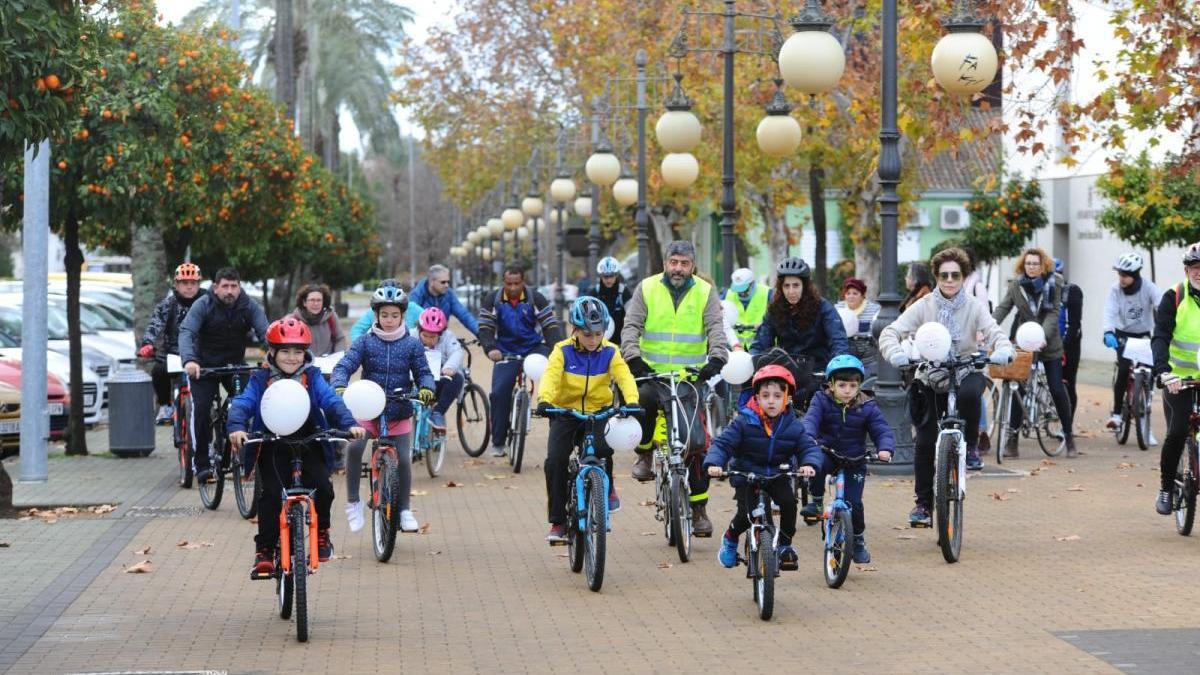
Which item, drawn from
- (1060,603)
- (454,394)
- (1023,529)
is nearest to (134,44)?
(454,394)

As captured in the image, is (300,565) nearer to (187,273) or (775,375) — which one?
(775,375)

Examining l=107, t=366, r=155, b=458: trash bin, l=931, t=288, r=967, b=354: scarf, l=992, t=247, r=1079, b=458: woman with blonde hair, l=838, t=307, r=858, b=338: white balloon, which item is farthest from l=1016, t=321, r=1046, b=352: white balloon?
l=107, t=366, r=155, b=458: trash bin

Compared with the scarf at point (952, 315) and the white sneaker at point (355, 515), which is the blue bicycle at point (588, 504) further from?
the scarf at point (952, 315)

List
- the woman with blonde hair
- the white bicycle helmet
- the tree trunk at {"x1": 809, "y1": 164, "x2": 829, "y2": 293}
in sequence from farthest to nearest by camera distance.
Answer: the tree trunk at {"x1": 809, "y1": 164, "x2": 829, "y2": 293}, the white bicycle helmet, the woman with blonde hair

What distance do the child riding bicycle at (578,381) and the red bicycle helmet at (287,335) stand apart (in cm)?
160

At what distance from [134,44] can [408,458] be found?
34.5 feet

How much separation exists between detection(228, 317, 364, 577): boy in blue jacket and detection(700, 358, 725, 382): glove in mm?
2886

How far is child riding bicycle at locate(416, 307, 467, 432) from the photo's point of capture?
16.2m

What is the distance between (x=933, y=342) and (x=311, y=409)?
3793mm

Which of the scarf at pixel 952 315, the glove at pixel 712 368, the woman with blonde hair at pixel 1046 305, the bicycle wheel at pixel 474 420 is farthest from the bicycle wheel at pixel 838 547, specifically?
the bicycle wheel at pixel 474 420

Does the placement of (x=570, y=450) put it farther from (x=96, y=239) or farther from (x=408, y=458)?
(x=96, y=239)

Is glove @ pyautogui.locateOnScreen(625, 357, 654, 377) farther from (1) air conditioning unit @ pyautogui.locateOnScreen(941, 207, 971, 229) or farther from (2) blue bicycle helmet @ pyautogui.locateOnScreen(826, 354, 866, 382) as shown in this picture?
(1) air conditioning unit @ pyautogui.locateOnScreen(941, 207, 971, 229)

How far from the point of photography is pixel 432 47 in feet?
168

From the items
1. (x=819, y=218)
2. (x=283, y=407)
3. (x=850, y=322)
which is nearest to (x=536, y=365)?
(x=283, y=407)
